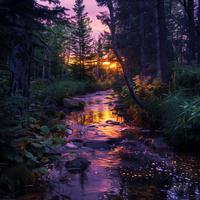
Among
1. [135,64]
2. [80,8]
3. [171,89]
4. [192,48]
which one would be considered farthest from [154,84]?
[80,8]

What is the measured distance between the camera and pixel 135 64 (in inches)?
1278

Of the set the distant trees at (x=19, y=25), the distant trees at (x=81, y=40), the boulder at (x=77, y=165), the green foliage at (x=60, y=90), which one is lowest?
the boulder at (x=77, y=165)

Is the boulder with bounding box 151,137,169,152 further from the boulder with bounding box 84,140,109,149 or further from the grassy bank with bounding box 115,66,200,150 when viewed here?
the boulder with bounding box 84,140,109,149

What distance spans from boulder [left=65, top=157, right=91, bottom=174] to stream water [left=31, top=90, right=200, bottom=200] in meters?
0.09

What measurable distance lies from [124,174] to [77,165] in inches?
35.0

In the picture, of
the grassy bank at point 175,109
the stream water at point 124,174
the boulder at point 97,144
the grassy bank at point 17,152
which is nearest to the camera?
the grassy bank at point 17,152

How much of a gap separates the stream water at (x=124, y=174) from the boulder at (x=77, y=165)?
94mm

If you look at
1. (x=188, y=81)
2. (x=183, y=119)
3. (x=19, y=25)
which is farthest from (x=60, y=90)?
(x=19, y=25)

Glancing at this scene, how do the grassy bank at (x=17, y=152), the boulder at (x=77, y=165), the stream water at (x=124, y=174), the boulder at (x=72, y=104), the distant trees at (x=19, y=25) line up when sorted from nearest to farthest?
1. the distant trees at (x=19, y=25)
2. the grassy bank at (x=17, y=152)
3. the stream water at (x=124, y=174)
4. the boulder at (x=77, y=165)
5. the boulder at (x=72, y=104)

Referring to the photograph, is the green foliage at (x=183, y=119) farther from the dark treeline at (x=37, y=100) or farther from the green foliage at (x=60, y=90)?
the green foliage at (x=60, y=90)

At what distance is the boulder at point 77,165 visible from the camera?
6.16 meters

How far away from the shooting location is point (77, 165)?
6316 mm

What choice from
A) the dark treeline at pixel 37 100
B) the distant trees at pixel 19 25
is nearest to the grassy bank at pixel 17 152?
the dark treeline at pixel 37 100

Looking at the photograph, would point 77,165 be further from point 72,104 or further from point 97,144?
point 72,104
